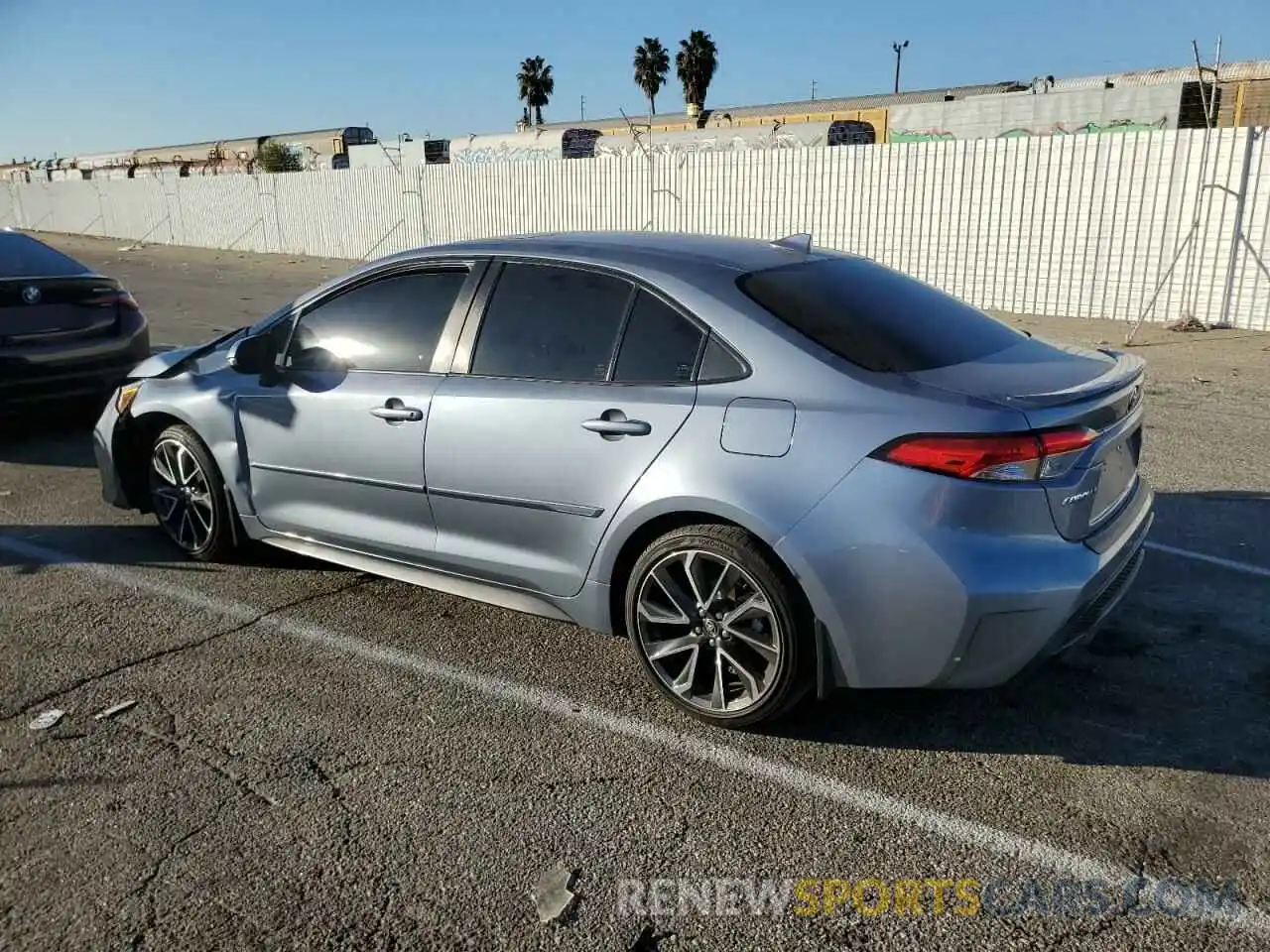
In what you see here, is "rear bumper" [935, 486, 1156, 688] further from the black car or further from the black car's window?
the black car

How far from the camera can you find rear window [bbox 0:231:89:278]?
293 inches

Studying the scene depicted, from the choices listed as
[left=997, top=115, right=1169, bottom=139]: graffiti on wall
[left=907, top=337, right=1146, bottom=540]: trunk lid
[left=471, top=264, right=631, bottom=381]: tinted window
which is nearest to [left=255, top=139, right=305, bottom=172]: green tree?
[left=997, top=115, right=1169, bottom=139]: graffiti on wall

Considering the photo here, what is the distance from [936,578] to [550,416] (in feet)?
4.78

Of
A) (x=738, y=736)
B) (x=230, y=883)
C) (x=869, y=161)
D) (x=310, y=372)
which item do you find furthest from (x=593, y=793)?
(x=869, y=161)

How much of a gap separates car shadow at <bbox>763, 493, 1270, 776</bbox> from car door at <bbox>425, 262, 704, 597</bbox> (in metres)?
1.03

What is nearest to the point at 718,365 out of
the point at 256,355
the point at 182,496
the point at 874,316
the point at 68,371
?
the point at 874,316

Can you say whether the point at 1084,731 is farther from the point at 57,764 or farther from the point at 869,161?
the point at 869,161

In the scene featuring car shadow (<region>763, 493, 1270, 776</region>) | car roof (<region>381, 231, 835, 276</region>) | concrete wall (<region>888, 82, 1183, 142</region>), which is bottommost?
car shadow (<region>763, 493, 1270, 776</region>)

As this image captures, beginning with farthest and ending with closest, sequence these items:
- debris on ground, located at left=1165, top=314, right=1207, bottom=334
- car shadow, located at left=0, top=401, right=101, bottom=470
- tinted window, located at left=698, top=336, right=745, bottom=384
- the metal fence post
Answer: debris on ground, located at left=1165, top=314, right=1207, bottom=334
the metal fence post
car shadow, located at left=0, top=401, right=101, bottom=470
tinted window, located at left=698, top=336, right=745, bottom=384

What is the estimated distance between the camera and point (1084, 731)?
3.41m

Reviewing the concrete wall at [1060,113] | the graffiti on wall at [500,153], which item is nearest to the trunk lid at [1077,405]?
the concrete wall at [1060,113]

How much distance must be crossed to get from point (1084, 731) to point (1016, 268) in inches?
471

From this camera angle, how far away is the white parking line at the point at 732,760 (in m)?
2.69

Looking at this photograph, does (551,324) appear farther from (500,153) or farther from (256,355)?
(500,153)
